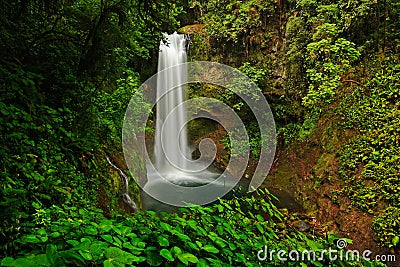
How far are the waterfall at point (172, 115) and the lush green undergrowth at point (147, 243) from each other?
13102mm

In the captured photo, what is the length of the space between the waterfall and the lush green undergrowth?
13102 mm

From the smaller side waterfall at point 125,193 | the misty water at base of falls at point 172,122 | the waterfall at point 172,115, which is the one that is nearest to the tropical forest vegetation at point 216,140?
the smaller side waterfall at point 125,193

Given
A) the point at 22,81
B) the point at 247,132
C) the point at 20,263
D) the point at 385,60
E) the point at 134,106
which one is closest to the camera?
the point at 20,263

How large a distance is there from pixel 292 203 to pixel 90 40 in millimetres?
7166

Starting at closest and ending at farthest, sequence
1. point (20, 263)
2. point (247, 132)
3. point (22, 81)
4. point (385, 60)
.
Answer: point (20, 263) < point (22, 81) < point (385, 60) < point (247, 132)

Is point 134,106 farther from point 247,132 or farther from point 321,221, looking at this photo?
point 247,132

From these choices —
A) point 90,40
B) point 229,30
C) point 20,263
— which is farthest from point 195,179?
point 20,263

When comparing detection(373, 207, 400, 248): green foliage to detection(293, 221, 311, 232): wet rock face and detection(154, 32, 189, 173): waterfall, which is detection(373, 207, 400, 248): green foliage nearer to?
detection(293, 221, 311, 232): wet rock face

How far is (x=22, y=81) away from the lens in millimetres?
3084

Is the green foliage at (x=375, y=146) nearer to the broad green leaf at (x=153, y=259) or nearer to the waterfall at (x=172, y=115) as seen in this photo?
the broad green leaf at (x=153, y=259)

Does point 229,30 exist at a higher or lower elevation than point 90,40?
higher

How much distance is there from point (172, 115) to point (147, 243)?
1409cm

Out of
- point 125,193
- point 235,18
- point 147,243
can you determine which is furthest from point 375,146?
point 235,18

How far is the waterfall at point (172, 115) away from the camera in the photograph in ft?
49.3
